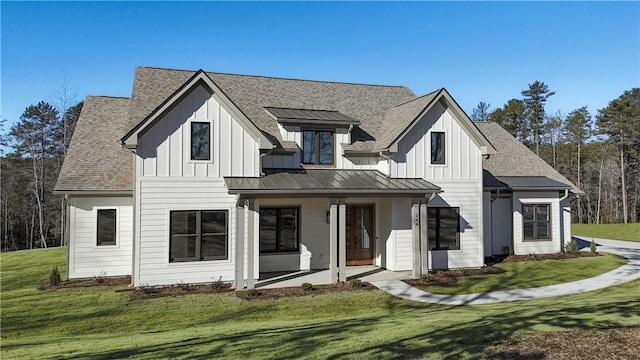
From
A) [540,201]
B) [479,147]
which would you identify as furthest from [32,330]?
[540,201]

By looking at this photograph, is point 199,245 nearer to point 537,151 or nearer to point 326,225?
point 326,225

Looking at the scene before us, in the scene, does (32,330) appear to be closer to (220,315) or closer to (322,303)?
(220,315)

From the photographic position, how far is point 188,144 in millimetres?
14352

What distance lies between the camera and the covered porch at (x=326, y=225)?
13977 mm

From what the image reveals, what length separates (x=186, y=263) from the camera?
14094 mm

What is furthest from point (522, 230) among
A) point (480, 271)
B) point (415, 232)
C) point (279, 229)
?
point (279, 229)

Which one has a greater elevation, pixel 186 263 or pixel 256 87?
pixel 256 87

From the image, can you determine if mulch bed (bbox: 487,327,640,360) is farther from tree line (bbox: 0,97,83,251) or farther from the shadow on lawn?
tree line (bbox: 0,97,83,251)

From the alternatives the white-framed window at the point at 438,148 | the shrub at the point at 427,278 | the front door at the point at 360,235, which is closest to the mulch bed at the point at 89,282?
the front door at the point at 360,235

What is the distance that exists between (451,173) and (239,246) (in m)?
9.06

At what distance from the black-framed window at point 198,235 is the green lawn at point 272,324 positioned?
6.21 ft

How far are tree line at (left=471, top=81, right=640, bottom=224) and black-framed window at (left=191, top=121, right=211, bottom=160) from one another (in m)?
45.6

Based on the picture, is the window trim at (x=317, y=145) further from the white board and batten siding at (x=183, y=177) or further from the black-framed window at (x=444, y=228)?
the black-framed window at (x=444, y=228)

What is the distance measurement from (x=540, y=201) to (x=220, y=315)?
54.7ft
